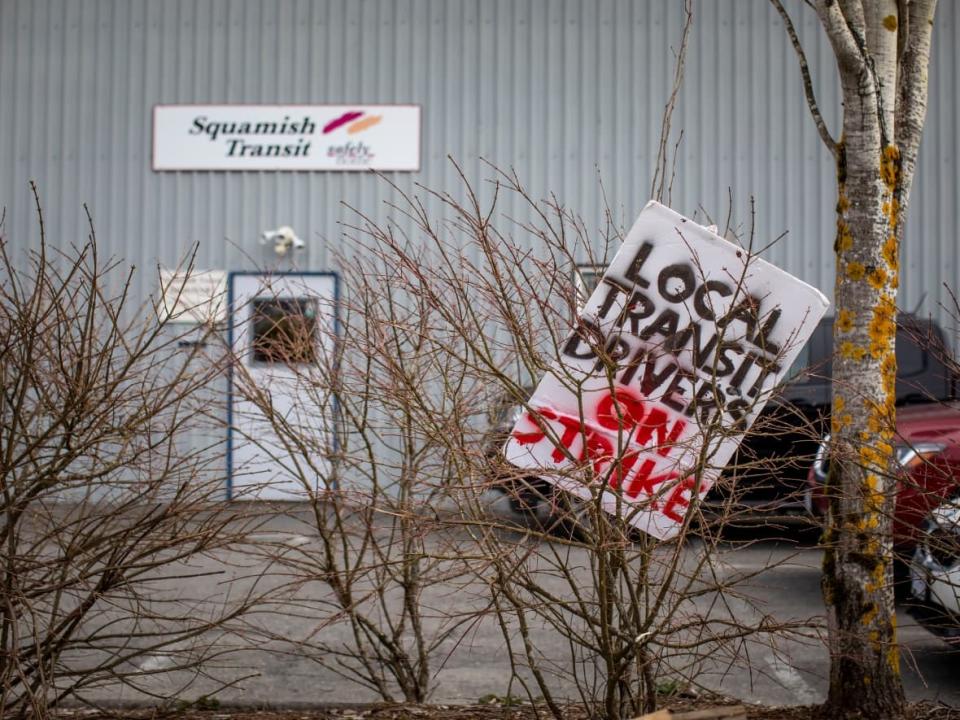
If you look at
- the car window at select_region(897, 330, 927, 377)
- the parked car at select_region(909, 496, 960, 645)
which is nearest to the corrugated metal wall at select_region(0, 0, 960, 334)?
the car window at select_region(897, 330, 927, 377)

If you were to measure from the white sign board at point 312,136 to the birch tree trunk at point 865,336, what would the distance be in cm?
894

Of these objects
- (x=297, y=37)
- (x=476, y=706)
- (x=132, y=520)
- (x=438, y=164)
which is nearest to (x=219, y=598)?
(x=476, y=706)

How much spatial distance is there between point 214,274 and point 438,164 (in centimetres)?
281

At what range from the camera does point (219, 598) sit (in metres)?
8.65

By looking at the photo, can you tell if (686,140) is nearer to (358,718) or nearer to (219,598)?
(219,598)

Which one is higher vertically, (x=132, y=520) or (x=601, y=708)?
(x=132, y=520)

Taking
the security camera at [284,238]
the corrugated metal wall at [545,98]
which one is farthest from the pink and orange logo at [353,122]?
the security camera at [284,238]

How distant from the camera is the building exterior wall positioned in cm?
1330

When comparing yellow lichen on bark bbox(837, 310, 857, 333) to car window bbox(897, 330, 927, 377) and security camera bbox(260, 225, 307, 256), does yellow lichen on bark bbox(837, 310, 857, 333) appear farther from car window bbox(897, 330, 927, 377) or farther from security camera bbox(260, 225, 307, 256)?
security camera bbox(260, 225, 307, 256)

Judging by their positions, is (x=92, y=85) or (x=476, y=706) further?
(x=92, y=85)

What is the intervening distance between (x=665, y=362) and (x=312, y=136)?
1039 cm

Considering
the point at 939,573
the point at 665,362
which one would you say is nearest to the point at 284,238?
the point at 939,573

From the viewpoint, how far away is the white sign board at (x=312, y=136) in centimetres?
1336

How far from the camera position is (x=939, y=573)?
564 centimetres
